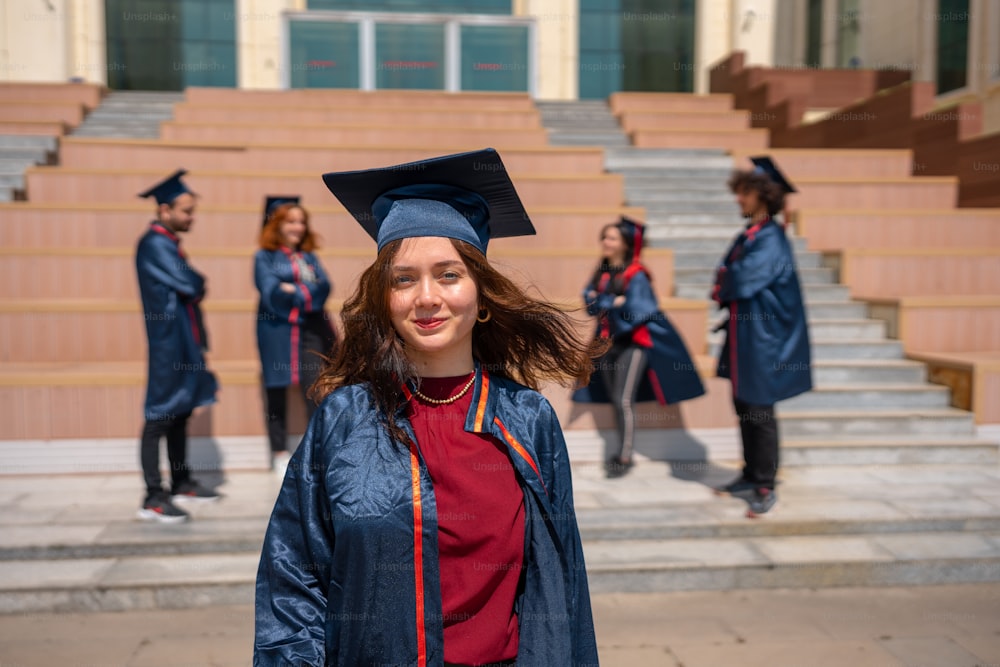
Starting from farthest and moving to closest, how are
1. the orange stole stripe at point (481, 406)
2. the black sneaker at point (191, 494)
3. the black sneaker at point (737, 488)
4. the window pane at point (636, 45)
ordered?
the window pane at point (636, 45) → the black sneaker at point (737, 488) → the black sneaker at point (191, 494) → the orange stole stripe at point (481, 406)

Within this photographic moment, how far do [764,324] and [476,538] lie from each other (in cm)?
348

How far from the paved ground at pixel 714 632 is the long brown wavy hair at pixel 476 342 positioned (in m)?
1.94

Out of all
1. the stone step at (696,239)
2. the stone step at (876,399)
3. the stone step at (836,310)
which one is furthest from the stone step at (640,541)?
the stone step at (696,239)

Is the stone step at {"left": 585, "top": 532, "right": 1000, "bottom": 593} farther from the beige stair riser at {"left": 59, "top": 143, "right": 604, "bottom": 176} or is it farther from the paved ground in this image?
the beige stair riser at {"left": 59, "top": 143, "right": 604, "bottom": 176}

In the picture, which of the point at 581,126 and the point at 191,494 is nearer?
the point at 191,494

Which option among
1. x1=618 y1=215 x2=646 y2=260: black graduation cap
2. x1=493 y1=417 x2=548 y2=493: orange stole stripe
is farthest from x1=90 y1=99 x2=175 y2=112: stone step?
x1=493 y1=417 x2=548 y2=493: orange stole stripe

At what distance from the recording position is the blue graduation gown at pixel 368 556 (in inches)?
57.9

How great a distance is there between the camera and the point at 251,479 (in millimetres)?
5359

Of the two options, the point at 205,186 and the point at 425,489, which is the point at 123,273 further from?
the point at 425,489

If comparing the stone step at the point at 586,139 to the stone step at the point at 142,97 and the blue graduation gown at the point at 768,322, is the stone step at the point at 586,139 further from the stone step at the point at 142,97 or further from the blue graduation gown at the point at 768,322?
the blue graduation gown at the point at 768,322

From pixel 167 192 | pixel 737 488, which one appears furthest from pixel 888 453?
pixel 167 192

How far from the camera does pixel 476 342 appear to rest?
72.4 inches

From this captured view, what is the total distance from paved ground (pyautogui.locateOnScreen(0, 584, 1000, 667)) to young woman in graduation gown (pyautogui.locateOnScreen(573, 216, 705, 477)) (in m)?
1.52

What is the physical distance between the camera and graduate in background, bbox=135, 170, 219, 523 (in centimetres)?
447
